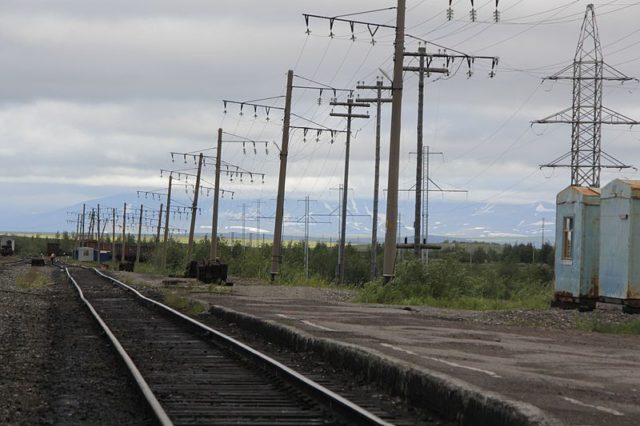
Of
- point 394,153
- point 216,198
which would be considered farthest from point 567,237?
point 216,198

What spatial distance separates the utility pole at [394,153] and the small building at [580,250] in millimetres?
5072

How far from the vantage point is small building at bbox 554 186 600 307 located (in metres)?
26.6

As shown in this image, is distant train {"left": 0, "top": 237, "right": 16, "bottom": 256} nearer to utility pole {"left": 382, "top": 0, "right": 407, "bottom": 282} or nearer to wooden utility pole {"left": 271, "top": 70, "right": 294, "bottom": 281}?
wooden utility pole {"left": 271, "top": 70, "right": 294, "bottom": 281}

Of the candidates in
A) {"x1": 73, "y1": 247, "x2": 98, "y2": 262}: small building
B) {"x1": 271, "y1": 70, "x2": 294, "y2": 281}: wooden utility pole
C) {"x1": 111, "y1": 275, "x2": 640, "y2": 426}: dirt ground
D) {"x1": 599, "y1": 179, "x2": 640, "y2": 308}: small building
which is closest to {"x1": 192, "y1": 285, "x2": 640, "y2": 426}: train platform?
{"x1": 111, "y1": 275, "x2": 640, "y2": 426}: dirt ground

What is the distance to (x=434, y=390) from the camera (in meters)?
10.5

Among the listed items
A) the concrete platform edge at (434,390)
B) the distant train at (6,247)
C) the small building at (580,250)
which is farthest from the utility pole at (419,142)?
the distant train at (6,247)

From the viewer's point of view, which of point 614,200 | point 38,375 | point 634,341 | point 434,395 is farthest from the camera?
point 614,200

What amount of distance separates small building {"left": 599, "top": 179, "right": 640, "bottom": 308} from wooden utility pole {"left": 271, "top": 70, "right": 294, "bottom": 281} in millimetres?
23212

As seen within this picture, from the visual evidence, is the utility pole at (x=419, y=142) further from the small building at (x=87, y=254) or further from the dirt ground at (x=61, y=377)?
the small building at (x=87, y=254)

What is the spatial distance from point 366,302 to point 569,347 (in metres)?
14.6

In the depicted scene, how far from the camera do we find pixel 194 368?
46.1 feet

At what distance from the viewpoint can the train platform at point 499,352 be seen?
999 centimetres

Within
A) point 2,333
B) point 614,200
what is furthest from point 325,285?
point 2,333

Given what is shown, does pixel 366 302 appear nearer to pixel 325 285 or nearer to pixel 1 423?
pixel 325 285
